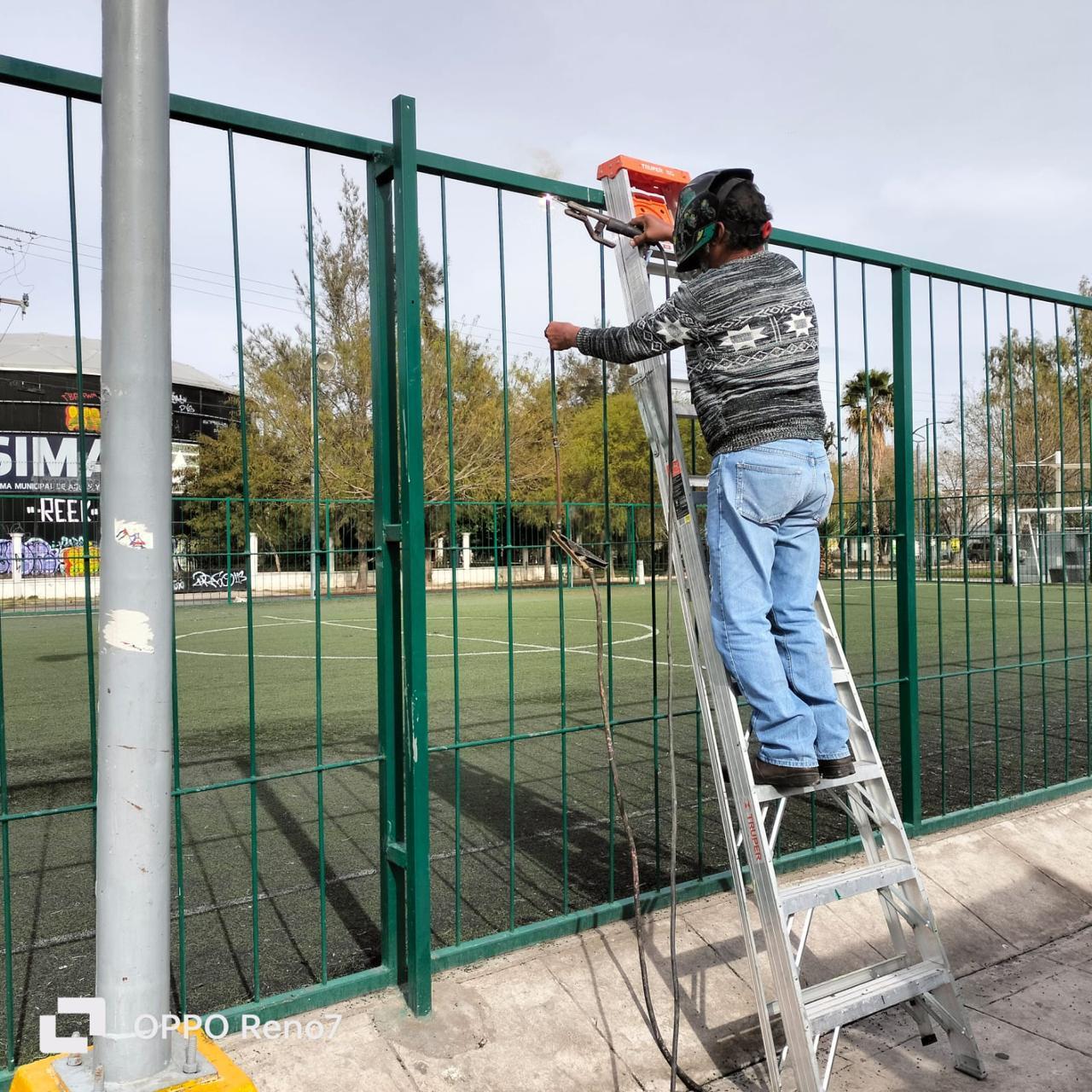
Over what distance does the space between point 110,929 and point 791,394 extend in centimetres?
224

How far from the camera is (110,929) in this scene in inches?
65.7

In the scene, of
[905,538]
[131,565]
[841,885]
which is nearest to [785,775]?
[841,885]

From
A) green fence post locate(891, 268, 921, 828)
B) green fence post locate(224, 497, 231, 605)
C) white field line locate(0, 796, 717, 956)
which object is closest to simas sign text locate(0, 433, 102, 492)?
green fence post locate(224, 497, 231, 605)

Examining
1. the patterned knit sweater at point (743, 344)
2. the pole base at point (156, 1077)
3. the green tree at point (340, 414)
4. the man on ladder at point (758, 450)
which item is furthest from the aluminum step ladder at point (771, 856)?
the green tree at point (340, 414)

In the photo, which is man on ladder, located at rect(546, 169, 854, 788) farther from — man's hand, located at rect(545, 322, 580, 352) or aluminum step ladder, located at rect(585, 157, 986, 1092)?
aluminum step ladder, located at rect(585, 157, 986, 1092)

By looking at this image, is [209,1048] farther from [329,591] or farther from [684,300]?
→ [329,591]

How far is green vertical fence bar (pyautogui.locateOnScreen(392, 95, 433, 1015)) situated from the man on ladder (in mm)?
542

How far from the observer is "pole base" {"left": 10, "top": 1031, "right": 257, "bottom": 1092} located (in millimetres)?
1641

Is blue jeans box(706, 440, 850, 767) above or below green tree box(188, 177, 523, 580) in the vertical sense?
below

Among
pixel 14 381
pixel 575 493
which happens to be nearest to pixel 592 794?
pixel 575 493

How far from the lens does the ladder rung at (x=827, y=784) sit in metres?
2.71

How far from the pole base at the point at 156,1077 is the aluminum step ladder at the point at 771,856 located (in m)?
1.48

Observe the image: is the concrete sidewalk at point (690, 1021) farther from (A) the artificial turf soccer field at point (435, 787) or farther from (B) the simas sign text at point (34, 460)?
(B) the simas sign text at point (34, 460)

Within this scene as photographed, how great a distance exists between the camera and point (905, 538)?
4.76 metres
